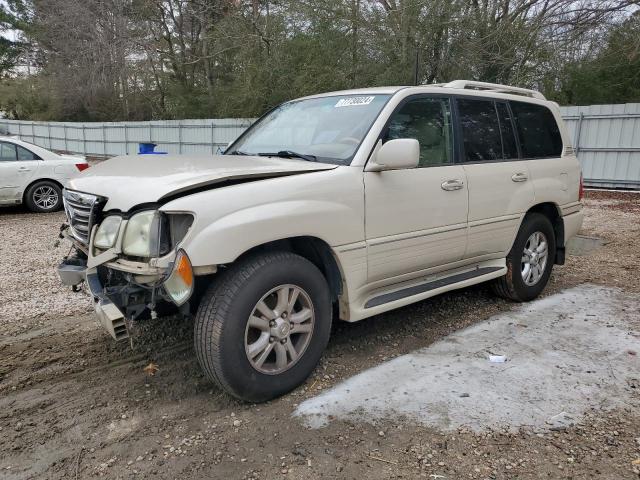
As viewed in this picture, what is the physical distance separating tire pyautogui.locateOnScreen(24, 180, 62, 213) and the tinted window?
340 inches

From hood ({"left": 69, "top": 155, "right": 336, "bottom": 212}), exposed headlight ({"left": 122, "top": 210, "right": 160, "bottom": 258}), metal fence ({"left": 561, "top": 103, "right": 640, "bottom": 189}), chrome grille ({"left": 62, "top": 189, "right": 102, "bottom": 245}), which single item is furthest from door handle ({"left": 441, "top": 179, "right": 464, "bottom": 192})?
metal fence ({"left": 561, "top": 103, "right": 640, "bottom": 189})

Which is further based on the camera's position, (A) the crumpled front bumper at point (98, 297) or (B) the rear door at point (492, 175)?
(B) the rear door at point (492, 175)

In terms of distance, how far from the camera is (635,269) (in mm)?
6211

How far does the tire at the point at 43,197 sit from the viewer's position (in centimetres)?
984

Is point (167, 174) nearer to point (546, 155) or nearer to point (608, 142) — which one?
point (546, 155)

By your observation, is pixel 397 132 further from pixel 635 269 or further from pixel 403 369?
pixel 635 269

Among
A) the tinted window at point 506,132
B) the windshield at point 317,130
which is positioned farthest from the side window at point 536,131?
the windshield at point 317,130

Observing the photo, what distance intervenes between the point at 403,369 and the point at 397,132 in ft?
5.56

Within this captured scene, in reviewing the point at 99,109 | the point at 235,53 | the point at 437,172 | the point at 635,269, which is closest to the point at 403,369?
the point at 437,172

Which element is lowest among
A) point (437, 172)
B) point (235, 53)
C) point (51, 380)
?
point (51, 380)

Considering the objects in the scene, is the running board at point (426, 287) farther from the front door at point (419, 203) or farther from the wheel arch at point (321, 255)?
the wheel arch at point (321, 255)

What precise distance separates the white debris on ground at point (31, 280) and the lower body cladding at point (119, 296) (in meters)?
1.70

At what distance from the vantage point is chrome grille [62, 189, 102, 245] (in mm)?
3066

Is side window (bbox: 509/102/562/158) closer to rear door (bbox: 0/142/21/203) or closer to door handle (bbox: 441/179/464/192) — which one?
door handle (bbox: 441/179/464/192)
